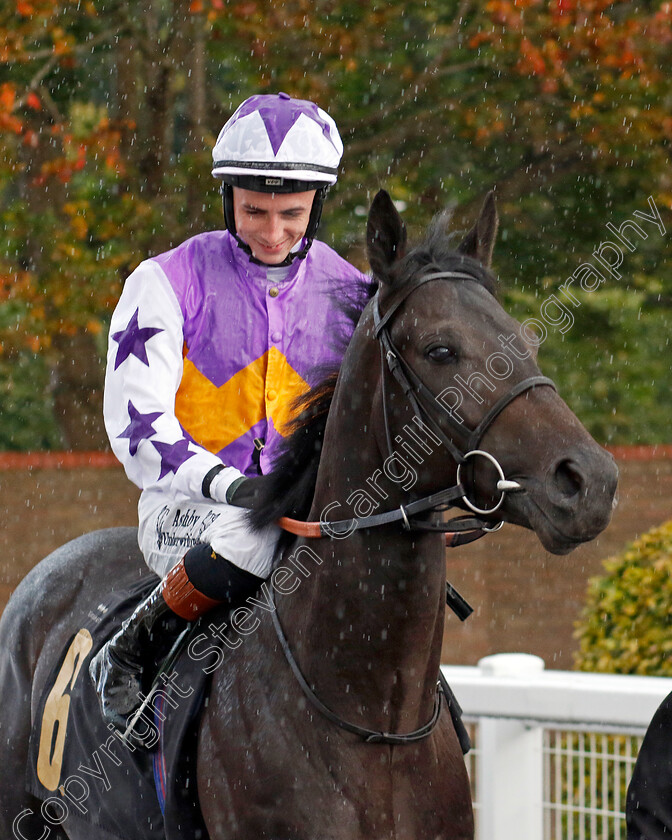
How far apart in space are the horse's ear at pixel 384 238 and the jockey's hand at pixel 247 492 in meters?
0.62

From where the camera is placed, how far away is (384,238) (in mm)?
2793

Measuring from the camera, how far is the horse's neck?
2742 millimetres

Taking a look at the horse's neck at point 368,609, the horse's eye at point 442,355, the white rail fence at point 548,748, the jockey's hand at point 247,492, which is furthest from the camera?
the white rail fence at point 548,748

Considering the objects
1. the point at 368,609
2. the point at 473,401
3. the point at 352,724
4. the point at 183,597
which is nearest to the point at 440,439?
the point at 473,401

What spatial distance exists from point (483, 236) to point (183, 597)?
120 cm

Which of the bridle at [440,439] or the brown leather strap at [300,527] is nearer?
the bridle at [440,439]

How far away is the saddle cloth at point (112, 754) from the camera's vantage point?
302 centimetres

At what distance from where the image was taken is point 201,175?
883cm

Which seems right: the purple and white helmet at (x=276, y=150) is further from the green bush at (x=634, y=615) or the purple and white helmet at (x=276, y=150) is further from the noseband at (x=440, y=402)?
the green bush at (x=634, y=615)

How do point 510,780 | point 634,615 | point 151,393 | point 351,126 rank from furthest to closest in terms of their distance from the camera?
point 351,126
point 634,615
point 510,780
point 151,393

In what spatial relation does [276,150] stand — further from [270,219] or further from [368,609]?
[368,609]

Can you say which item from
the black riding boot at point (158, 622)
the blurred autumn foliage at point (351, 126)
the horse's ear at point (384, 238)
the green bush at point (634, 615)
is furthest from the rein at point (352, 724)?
the blurred autumn foliage at point (351, 126)

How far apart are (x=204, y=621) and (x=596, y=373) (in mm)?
10416

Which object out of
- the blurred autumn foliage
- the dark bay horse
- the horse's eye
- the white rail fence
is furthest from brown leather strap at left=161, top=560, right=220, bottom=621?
the blurred autumn foliage
